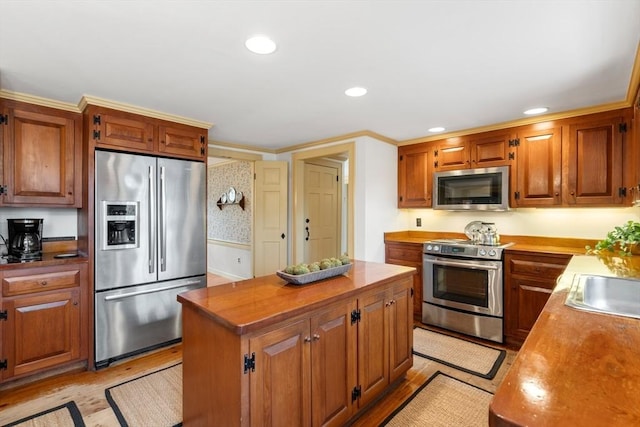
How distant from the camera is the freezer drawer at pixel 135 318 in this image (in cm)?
266

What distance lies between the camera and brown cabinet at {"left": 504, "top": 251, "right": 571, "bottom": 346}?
9.26 ft

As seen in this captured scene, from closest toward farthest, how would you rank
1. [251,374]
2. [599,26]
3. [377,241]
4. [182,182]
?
[251,374] < [599,26] < [182,182] < [377,241]

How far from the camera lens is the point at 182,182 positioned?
10.1ft

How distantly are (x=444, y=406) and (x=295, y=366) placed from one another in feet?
4.12

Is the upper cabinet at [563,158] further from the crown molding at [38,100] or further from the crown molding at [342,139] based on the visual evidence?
the crown molding at [38,100]

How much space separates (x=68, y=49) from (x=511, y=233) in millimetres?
4243

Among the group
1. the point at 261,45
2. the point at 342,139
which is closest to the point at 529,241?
the point at 342,139

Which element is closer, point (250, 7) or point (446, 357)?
point (250, 7)

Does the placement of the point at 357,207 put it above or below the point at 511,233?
above

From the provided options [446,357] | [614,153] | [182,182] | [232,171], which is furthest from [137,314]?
[614,153]

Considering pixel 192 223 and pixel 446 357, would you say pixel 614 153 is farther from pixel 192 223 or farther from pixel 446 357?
pixel 192 223

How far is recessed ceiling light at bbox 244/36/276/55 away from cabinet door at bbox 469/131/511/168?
2674 millimetres

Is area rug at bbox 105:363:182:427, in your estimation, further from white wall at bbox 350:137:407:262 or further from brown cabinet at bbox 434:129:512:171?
brown cabinet at bbox 434:129:512:171

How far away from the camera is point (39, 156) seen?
2.62 m
